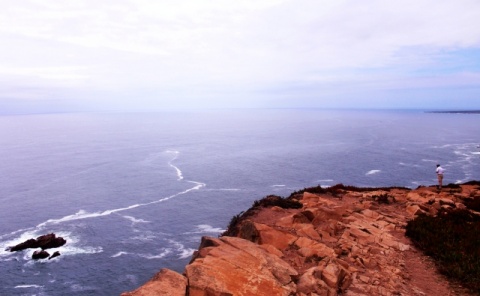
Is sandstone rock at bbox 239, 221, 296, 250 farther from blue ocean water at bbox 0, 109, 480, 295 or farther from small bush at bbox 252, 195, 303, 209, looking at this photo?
blue ocean water at bbox 0, 109, 480, 295

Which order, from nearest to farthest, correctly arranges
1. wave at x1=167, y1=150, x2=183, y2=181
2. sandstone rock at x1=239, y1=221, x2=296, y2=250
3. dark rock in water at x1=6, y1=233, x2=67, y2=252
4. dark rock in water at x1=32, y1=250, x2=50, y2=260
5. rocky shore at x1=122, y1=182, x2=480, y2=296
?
rocky shore at x1=122, y1=182, x2=480, y2=296
sandstone rock at x1=239, y1=221, x2=296, y2=250
dark rock in water at x1=32, y1=250, x2=50, y2=260
dark rock in water at x1=6, y1=233, x2=67, y2=252
wave at x1=167, y1=150, x2=183, y2=181

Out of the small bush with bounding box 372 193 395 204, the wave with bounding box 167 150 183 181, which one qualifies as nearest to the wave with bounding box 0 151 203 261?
the wave with bounding box 167 150 183 181

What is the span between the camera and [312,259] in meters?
14.2

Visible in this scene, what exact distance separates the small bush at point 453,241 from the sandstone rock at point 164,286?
11008 millimetres

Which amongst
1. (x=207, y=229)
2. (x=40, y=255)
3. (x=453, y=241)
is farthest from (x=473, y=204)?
(x=40, y=255)

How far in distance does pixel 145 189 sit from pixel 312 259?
183 feet

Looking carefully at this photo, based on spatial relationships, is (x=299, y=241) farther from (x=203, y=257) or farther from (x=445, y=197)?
(x=445, y=197)

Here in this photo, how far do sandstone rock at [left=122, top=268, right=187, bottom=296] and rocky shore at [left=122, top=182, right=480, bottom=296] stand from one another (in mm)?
27

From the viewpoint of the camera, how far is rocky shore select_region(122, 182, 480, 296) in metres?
10.7

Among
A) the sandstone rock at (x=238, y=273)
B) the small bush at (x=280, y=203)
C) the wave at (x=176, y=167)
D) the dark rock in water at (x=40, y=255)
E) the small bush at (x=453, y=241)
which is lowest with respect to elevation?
the dark rock in water at (x=40, y=255)

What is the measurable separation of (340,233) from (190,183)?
5429 cm

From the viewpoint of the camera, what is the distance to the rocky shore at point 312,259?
10.7 metres

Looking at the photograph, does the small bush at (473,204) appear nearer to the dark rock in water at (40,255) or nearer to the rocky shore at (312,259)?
the rocky shore at (312,259)

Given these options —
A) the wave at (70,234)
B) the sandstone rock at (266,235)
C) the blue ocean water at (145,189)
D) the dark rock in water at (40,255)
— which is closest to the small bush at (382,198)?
the sandstone rock at (266,235)
